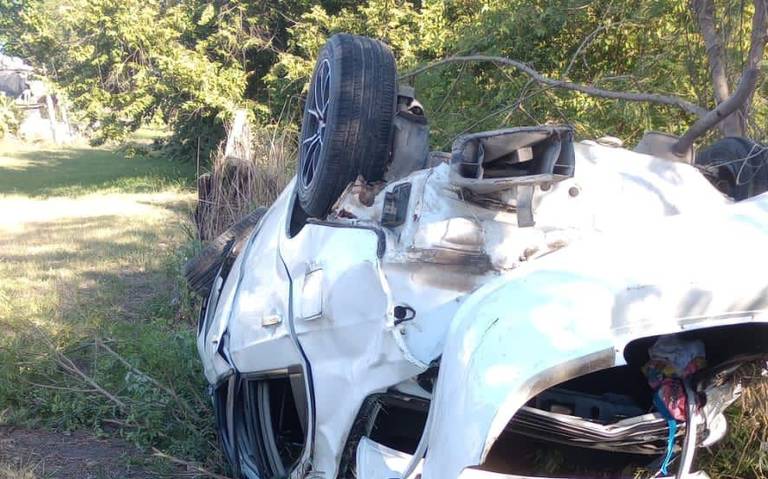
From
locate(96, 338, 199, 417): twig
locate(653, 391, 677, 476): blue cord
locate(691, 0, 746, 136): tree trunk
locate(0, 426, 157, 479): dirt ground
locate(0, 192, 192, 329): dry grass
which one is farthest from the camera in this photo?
locate(0, 192, 192, 329): dry grass

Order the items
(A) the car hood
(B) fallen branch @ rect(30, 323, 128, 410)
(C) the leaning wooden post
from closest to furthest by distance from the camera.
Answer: (A) the car hood
(B) fallen branch @ rect(30, 323, 128, 410)
(C) the leaning wooden post

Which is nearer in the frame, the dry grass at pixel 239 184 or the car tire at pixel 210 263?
the car tire at pixel 210 263

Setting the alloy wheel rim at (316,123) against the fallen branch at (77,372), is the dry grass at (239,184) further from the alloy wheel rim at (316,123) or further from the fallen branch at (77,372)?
the alloy wheel rim at (316,123)

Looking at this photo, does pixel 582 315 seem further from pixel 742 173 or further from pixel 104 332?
pixel 104 332

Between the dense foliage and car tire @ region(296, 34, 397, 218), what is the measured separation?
2.41 meters

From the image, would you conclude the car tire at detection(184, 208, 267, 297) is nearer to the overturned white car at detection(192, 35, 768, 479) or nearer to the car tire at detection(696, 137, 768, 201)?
the overturned white car at detection(192, 35, 768, 479)

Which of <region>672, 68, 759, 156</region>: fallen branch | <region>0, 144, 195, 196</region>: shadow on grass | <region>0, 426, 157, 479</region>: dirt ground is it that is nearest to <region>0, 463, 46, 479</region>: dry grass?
<region>0, 426, 157, 479</region>: dirt ground

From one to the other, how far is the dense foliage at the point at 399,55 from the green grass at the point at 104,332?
8.86 ft

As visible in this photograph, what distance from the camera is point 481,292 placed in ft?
6.48

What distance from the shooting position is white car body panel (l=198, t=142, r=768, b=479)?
5.59ft

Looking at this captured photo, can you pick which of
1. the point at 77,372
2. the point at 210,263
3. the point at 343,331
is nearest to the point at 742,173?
the point at 343,331

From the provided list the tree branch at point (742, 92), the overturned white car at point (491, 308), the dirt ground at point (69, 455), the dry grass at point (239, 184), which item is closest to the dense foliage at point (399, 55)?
the tree branch at point (742, 92)

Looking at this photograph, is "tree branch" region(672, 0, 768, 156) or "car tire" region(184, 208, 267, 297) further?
"car tire" region(184, 208, 267, 297)

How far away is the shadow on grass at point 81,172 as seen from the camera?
821 inches
